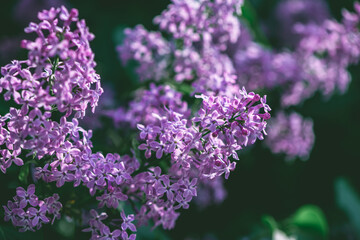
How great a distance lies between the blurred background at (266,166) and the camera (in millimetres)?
2088

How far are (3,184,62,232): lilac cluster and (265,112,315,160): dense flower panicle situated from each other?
4.93 feet

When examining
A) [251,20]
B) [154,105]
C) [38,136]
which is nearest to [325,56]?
[251,20]

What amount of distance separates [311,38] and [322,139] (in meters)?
0.79

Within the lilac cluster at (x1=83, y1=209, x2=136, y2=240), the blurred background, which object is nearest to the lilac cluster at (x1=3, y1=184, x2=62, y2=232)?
the lilac cluster at (x1=83, y1=209, x2=136, y2=240)

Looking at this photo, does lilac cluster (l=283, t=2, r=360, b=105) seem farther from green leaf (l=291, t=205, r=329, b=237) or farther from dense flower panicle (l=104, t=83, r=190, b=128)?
dense flower panicle (l=104, t=83, r=190, b=128)

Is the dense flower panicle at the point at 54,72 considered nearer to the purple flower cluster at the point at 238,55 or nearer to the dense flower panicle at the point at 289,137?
the purple flower cluster at the point at 238,55

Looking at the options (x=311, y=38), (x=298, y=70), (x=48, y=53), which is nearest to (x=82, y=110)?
(x=48, y=53)

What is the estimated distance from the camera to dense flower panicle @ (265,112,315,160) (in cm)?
224

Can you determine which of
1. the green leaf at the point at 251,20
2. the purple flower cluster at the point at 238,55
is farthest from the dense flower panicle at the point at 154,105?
the green leaf at the point at 251,20

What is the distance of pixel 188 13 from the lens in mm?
1517

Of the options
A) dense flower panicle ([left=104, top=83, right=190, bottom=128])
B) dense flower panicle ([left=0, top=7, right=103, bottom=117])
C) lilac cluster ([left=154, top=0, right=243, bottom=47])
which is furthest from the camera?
lilac cluster ([left=154, top=0, right=243, bottom=47])

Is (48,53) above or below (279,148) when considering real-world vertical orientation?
above

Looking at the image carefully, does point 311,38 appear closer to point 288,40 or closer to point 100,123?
point 288,40

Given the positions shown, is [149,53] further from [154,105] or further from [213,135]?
[213,135]
